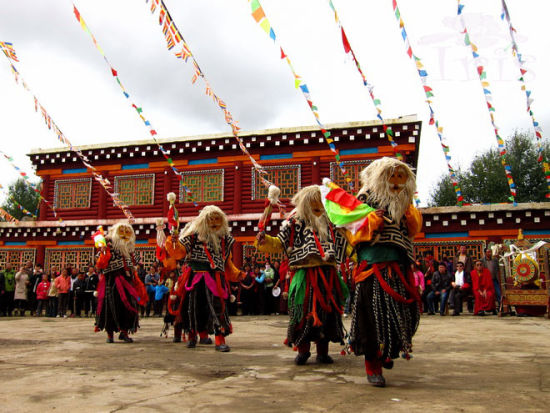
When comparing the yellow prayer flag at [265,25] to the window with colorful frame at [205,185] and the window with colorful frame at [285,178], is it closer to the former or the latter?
the window with colorful frame at [285,178]

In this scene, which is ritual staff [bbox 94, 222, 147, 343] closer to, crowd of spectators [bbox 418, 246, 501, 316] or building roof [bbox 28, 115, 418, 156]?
crowd of spectators [bbox 418, 246, 501, 316]

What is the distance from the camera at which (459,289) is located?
43.1 feet

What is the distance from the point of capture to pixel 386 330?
4.00m

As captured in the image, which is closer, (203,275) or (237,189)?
(203,275)

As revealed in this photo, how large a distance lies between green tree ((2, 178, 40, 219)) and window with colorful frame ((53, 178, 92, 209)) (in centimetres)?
2655

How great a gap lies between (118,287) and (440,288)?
9.16 metres

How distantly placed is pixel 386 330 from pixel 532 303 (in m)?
9.49

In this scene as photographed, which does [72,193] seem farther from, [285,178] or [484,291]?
[484,291]

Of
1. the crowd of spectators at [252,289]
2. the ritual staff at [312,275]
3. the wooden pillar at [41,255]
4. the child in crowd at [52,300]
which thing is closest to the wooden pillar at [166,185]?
the crowd of spectators at [252,289]

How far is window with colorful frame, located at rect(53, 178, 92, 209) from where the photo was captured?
71.9 ft

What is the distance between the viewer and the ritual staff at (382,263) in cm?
400

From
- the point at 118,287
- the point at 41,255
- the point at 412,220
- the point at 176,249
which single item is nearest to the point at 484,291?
the point at 176,249

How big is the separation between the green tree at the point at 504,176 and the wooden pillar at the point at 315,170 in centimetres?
2149

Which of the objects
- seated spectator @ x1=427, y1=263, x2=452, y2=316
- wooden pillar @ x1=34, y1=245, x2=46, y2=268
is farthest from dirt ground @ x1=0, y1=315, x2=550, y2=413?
wooden pillar @ x1=34, y1=245, x2=46, y2=268
